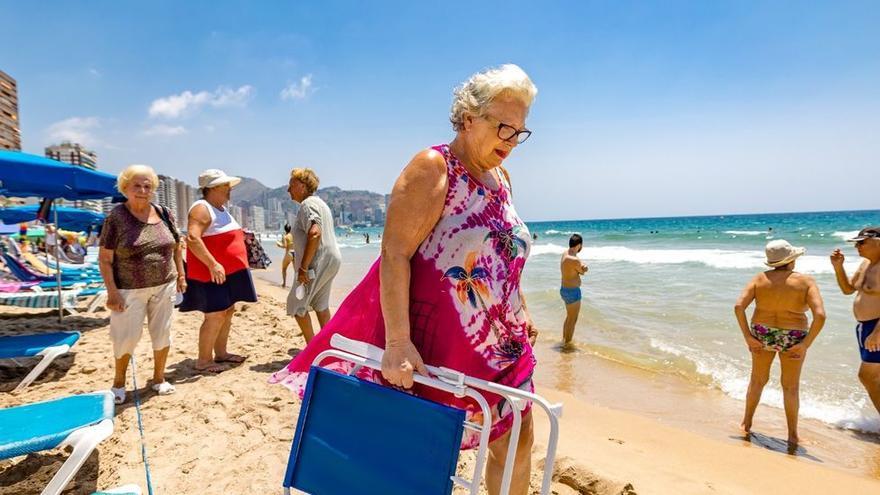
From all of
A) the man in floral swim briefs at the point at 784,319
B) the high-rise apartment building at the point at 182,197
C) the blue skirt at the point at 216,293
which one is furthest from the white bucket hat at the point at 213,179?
the high-rise apartment building at the point at 182,197

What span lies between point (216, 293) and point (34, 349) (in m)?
1.44

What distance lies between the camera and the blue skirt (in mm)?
3982

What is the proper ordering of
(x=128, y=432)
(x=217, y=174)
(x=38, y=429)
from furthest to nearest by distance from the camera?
(x=217, y=174)
(x=128, y=432)
(x=38, y=429)

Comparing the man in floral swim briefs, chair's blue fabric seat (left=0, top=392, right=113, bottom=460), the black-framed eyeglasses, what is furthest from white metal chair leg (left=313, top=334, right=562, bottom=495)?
the man in floral swim briefs

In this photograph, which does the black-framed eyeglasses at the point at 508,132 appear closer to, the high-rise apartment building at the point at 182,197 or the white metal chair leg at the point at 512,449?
the white metal chair leg at the point at 512,449

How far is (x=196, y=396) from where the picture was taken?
142 inches

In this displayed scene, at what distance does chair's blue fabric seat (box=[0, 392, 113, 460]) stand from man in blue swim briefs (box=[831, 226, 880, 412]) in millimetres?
5556

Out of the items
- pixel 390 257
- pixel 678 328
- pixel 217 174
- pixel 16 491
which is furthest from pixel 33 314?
pixel 678 328

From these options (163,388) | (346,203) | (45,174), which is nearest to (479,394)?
(163,388)

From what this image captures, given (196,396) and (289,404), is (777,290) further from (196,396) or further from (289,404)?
(196,396)

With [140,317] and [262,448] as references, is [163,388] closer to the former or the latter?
[140,317]

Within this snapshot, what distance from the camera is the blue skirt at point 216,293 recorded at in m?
3.98

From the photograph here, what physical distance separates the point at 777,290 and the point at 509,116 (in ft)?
11.5

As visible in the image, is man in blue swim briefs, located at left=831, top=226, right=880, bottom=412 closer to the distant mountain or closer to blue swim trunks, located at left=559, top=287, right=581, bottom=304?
blue swim trunks, located at left=559, top=287, right=581, bottom=304
